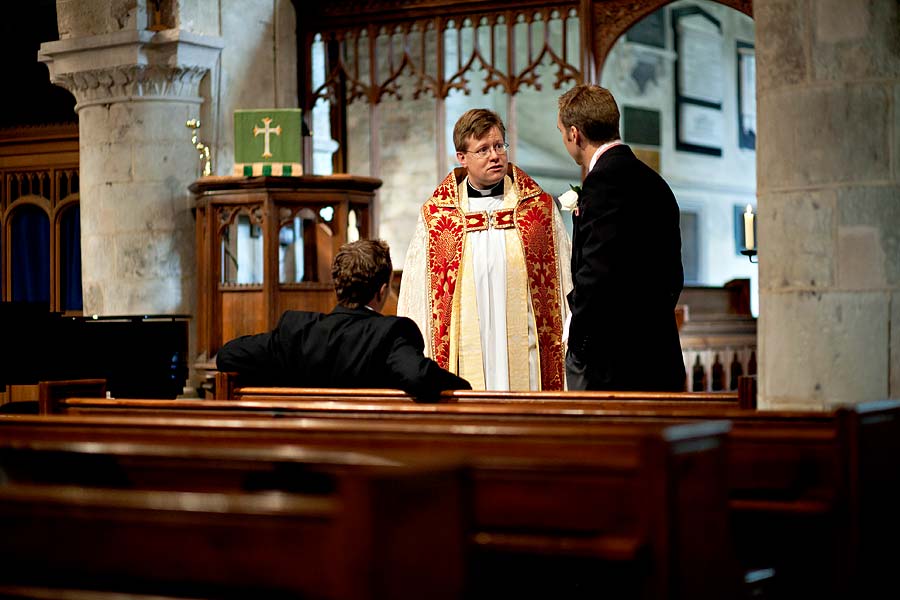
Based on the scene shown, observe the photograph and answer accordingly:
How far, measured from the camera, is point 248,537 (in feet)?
6.15

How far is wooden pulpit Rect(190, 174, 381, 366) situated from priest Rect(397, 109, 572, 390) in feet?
9.08

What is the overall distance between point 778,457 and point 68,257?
856 cm

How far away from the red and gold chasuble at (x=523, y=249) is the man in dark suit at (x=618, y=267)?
40.1 inches

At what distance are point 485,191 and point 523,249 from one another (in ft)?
0.95

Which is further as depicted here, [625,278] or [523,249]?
[523,249]

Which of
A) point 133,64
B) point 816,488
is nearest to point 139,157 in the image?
point 133,64

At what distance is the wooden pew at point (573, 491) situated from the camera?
2047 millimetres

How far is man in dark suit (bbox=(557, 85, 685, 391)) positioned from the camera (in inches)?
156

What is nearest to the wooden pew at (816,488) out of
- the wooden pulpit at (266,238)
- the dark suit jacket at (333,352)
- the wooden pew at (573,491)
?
the wooden pew at (573,491)

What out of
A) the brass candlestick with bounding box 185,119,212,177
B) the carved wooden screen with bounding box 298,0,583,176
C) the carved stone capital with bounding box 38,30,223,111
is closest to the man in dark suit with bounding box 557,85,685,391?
the carved wooden screen with bounding box 298,0,583,176

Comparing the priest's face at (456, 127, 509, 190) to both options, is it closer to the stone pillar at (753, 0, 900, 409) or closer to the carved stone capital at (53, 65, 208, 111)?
the stone pillar at (753, 0, 900, 409)

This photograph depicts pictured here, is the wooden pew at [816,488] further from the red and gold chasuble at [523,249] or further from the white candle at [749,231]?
the white candle at [749,231]

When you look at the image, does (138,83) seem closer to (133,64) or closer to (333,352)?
(133,64)

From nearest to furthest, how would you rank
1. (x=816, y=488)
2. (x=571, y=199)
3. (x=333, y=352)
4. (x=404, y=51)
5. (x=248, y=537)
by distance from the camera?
1. (x=248, y=537)
2. (x=816, y=488)
3. (x=333, y=352)
4. (x=571, y=199)
5. (x=404, y=51)
